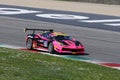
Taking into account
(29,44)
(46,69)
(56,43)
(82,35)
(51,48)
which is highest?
(46,69)

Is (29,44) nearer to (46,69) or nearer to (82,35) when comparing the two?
(82,35)

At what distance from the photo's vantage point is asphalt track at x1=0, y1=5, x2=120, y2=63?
17.5 meters

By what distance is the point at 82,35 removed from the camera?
73.4 feet

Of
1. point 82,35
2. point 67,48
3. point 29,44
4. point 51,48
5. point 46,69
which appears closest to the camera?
point 46,69

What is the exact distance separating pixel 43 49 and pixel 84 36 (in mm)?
5192

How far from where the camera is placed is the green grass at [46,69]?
11.4m

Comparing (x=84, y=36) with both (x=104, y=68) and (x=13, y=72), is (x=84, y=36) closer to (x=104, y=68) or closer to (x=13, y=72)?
(x=104, y=68)

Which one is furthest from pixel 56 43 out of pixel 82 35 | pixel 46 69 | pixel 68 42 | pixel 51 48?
pixel 82 35

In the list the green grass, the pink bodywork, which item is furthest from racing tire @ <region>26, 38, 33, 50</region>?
the green grass

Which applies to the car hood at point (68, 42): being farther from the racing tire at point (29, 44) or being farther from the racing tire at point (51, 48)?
the racing tire at point (29, 44)

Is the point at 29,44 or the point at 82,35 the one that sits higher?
the point at 29,44

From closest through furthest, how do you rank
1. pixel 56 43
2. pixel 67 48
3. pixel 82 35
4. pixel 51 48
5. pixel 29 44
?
pixel 67 48
pixel 56 43
pixel 51 48
pixel 29 44
pixel 82 35

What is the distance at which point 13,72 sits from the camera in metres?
11.5

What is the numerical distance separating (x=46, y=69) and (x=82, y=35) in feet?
33.0
